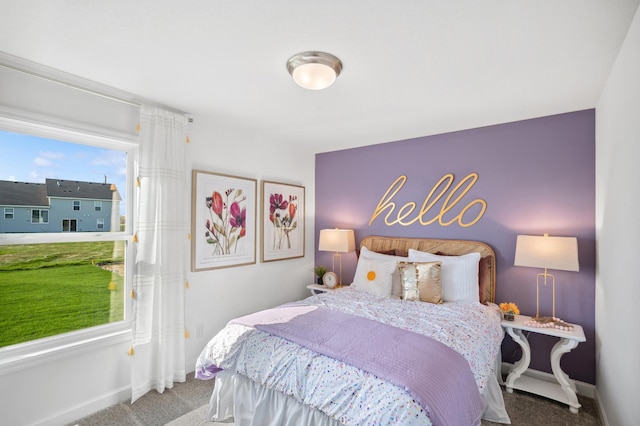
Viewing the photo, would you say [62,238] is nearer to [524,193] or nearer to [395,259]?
[395,259]

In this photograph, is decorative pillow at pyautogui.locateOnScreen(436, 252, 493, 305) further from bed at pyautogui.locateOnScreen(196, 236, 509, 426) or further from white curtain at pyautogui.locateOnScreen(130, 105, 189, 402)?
white curtain at pyautogui.locateOnScreen(130, 105, 189, 402)

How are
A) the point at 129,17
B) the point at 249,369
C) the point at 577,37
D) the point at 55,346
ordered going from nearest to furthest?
1. the point at 129,17
2. the point at 577,37
3. the point at 249,369
4. the point at 55,346

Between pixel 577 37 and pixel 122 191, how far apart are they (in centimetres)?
337

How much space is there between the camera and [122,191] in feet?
8.85

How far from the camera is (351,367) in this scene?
1.69 m

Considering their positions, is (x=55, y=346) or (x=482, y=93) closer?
(x=55, y=346)

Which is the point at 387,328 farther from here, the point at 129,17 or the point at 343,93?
the point at 129,17

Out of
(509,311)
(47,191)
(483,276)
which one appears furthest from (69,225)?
(509,311)

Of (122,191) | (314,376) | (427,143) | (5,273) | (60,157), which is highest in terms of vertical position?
(427,143)

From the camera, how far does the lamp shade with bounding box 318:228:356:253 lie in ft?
12.7

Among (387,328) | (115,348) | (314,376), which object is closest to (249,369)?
(314,376)

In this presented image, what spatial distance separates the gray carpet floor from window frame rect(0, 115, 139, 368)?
0.54 metres

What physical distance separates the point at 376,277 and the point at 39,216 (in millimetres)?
2906

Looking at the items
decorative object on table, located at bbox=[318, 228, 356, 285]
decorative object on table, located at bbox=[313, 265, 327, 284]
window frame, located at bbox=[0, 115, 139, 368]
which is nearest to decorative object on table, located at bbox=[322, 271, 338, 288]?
decorative object on table, located at bbox=[313, 265, 327, 284]
